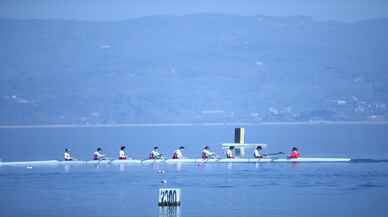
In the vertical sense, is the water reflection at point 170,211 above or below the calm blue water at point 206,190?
below

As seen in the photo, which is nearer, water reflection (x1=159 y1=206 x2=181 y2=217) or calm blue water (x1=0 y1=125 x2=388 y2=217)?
water reflection (x1=159 y1=206 x2=181 y2=217)

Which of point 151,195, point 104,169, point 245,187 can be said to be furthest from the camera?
point 104,169

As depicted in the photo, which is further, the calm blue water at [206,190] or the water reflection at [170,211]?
the calm blue water at [206,190]

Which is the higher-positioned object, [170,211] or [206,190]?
[206,190]

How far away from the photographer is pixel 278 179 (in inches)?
2024

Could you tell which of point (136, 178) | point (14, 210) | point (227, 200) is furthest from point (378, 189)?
point (14, 210)

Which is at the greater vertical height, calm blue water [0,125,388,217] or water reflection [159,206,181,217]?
calm blue water [0,125,388,217]

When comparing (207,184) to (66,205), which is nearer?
(66,205)

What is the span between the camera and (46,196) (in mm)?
44562

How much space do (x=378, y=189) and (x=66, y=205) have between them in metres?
14.1

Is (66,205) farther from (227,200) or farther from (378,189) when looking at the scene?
(378,189)

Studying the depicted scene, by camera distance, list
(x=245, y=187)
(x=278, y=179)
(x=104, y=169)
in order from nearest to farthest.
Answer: (x=245, y=187) < (x=278, y=179) < (x=104, y=169)

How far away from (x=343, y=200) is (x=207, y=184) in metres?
8.87

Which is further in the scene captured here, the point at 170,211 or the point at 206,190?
the point at 206,190
